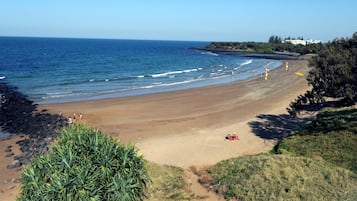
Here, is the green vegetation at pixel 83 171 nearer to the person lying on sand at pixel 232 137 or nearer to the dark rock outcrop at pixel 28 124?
the dark rock outcrop at pixel 28 124

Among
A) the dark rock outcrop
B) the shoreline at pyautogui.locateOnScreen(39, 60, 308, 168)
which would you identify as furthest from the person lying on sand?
the dark rock outcrop

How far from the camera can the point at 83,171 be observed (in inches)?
380

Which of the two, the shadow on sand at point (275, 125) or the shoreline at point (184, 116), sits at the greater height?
the shadow on sand at point (275, 125)

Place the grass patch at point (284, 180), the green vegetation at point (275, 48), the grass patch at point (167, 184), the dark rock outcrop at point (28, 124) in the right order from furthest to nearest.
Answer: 1. the green vegetation at point (275, 48)
2. the dark rock outcrop at point (28, 124)
3. the grass patch at point (167, 184)
4. the grass patch at point (284, 180)

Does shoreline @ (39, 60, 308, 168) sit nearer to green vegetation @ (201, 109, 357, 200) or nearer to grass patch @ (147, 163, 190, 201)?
grass patch @ (147, 163, 190, 201)

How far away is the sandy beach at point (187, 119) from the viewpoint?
20.3 m

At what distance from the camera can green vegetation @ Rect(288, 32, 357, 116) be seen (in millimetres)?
22422

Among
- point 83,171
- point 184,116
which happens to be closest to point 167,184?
point 83,171

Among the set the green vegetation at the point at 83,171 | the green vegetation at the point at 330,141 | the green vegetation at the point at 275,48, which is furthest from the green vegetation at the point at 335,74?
the green vegetation at the point at 275,48

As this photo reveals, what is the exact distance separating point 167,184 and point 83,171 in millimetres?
6115

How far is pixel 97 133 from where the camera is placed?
10.8 meters

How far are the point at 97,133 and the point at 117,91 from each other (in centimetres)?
3174

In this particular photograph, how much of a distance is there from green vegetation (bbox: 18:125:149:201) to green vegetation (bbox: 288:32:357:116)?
1659 centimetres

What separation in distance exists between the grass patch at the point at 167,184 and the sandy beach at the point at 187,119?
1647mm
